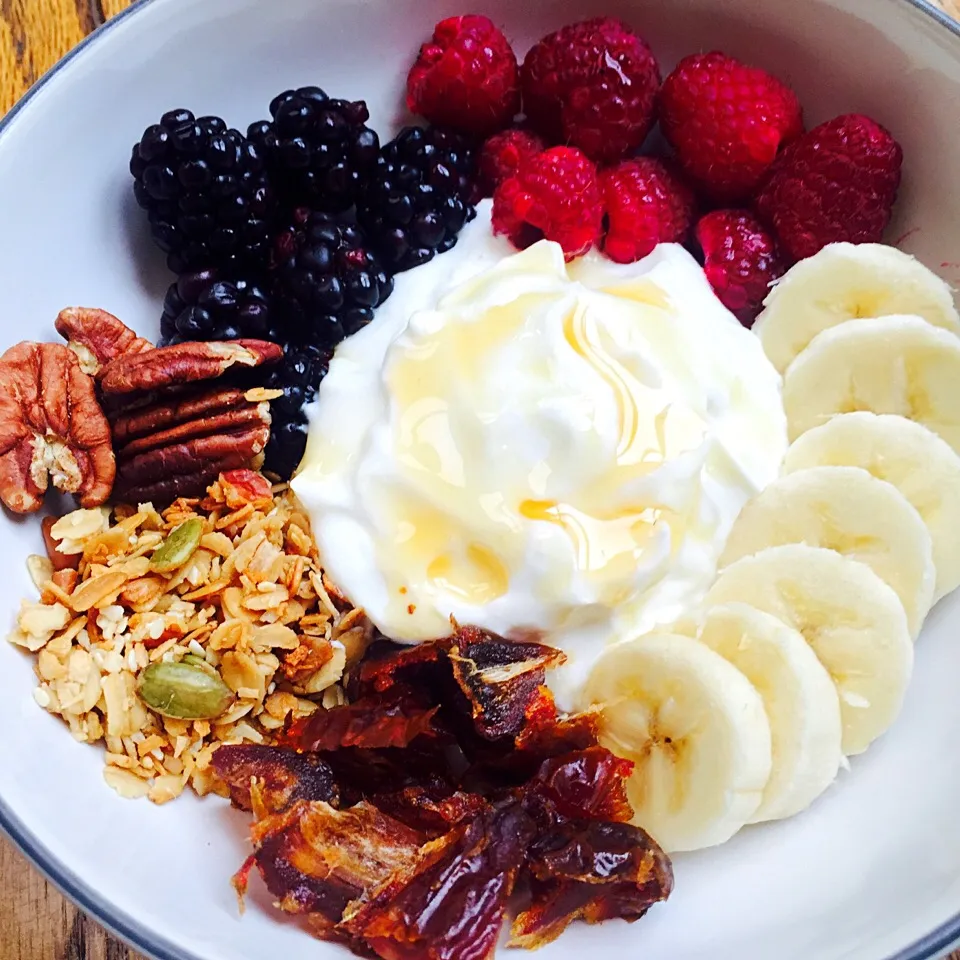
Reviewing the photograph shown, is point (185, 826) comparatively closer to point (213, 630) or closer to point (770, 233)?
point (213, 630)

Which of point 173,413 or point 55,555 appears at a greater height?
point 173,413

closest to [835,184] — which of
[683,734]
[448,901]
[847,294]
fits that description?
[847,294]

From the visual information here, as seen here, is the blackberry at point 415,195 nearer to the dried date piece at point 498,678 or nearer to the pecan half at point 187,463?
the pecan half at point 187,463

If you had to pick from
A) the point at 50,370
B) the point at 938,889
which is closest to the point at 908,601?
the point at 938,889

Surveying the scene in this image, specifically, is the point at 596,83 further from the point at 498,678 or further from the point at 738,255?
the point at 498,678

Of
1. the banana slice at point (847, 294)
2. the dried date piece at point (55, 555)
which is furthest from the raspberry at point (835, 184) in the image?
the dried date piece at point (55, 555)

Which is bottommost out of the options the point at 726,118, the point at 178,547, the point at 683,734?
the point at 178,547

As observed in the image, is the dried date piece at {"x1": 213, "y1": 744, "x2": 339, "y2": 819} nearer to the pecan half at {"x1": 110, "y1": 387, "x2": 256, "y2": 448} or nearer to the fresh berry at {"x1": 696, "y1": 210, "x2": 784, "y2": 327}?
the pecan half at {"x1": 110, "y1": 387, "x2": 256, "y2": 448}

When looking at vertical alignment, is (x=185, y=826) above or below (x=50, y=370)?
below
